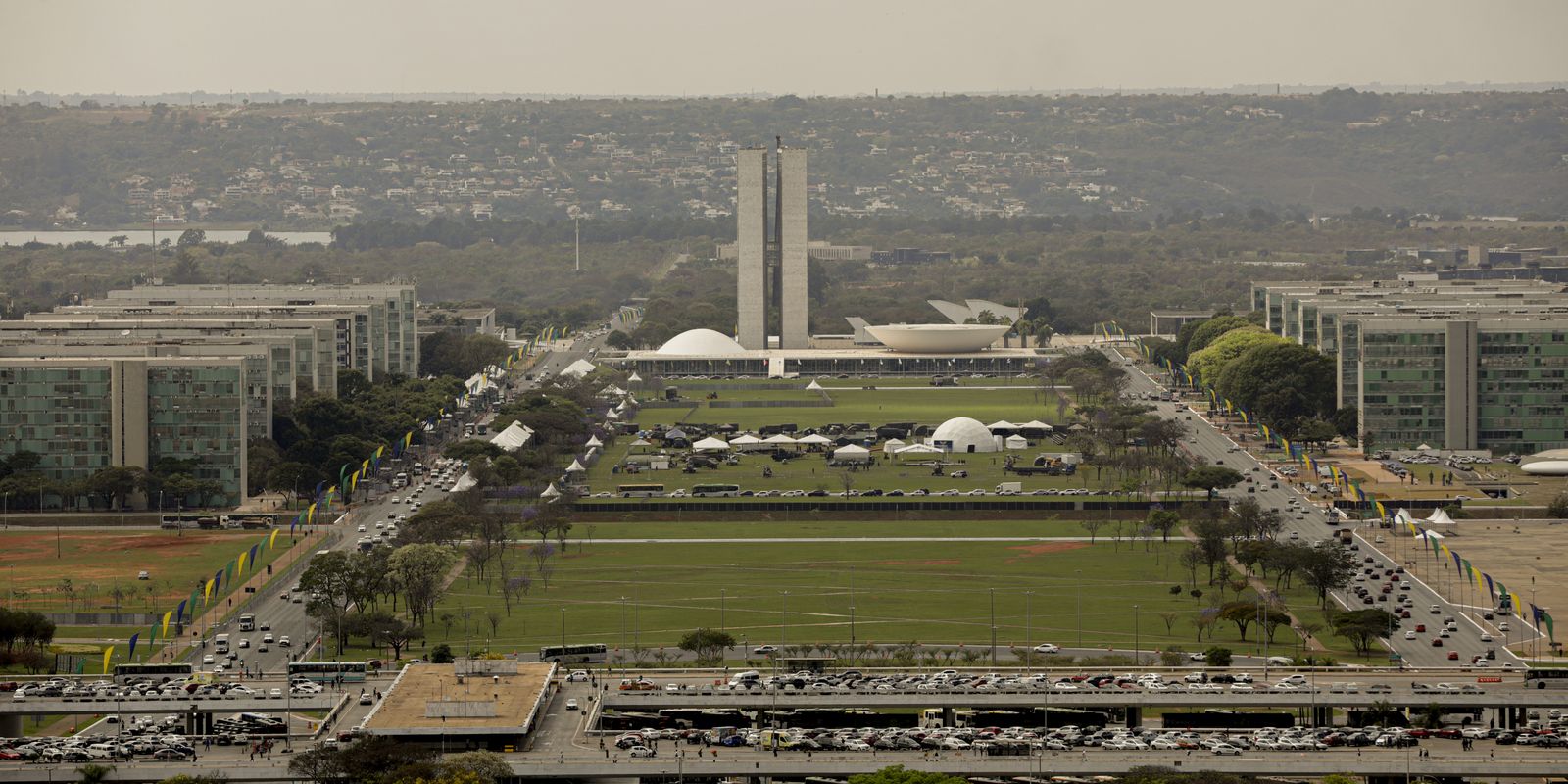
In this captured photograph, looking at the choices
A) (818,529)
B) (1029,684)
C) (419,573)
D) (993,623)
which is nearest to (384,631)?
(419,573)

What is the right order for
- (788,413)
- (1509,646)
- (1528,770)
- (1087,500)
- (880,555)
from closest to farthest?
(1528,770) → (1509,646) → (880,555) → (1087,500) → (788,413)

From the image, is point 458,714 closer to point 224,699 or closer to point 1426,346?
point 224,699

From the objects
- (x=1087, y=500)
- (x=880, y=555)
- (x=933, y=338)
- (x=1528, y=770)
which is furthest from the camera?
(x=933, y=338)

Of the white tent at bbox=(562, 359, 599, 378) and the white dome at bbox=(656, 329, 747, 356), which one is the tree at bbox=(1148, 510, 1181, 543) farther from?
the white dome at bbox=(656, 329, 747, 356)

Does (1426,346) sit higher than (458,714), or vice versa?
(1426,346)

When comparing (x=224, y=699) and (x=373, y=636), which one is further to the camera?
(x=373, y=636)

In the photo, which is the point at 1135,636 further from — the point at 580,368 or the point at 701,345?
the point at 701,345

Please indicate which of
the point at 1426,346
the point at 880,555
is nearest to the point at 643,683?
the point at 880,555
